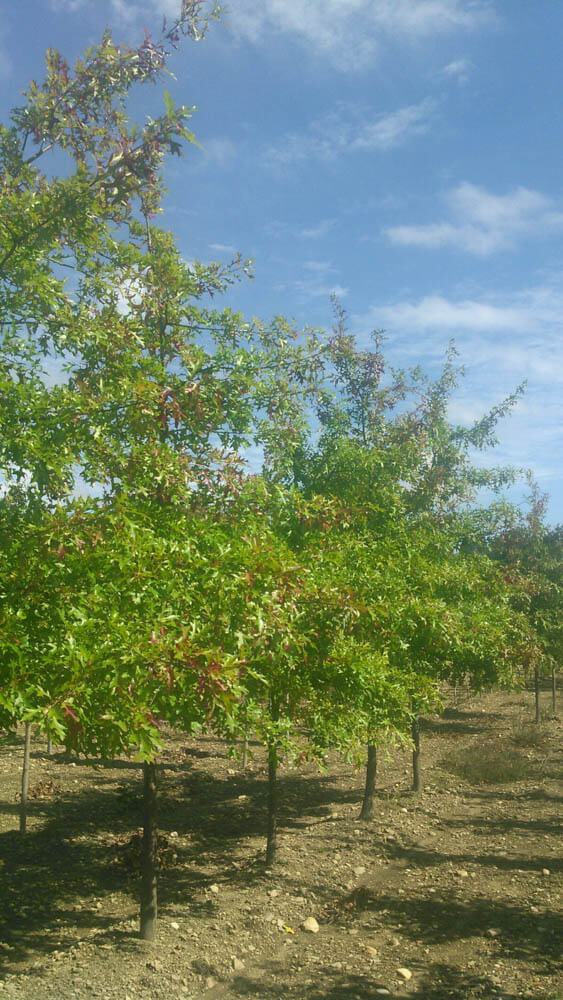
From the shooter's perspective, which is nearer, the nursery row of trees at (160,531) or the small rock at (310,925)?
the nursery row of trees at (160,531)

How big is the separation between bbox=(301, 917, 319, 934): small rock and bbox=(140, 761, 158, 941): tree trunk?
7.55 ft

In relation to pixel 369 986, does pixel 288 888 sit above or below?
below

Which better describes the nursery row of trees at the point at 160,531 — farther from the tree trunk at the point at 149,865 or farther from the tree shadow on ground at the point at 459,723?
the tree shadow on ground at the point at 459,723

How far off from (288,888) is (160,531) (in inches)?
289

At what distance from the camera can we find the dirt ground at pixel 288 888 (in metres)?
8.52

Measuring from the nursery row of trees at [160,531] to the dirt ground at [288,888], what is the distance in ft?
3.53

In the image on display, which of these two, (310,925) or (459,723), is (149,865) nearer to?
(310,925)

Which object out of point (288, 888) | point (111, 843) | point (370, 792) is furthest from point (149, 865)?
point (370, 792)

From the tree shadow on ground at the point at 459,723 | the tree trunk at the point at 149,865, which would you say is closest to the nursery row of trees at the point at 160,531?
the tree trunk at the point at 149,865

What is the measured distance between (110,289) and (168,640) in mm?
6504

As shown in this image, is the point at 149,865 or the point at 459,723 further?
the point at 459,723

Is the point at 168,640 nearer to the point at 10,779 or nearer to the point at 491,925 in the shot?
the point at 491,925

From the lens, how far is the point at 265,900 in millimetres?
11031

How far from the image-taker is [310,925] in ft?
33.1
